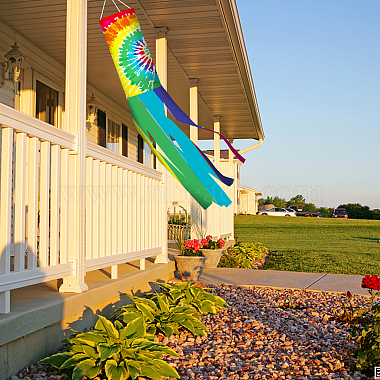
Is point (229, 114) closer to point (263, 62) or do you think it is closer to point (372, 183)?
point (263, 62)

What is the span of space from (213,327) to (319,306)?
57.1 inches

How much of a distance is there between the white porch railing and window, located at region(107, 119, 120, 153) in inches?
190

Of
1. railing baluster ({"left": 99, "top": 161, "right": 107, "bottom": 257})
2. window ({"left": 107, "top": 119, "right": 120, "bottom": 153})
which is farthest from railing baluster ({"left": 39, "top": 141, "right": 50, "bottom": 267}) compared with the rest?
window ({"left": 107, "top": 119, "right": 120, "bottom": 153})

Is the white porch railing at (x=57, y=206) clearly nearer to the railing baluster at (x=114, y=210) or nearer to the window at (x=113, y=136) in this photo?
the railing baluster at (x=114, y=210)

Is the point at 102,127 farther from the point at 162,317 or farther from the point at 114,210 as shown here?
the point at 162,317

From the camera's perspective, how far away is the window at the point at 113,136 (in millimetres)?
9336

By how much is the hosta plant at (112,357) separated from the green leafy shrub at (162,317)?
0.51 metres

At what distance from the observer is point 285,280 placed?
583 cm

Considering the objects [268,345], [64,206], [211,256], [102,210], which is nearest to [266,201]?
[211,256]

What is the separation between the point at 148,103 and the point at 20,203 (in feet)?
5.62

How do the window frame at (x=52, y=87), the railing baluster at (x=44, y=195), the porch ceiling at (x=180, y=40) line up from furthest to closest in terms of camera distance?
the window frame at (x=52, y=87), the porch ceiling at (x=180, y=40), the railing baluster at (x=44, y=195)

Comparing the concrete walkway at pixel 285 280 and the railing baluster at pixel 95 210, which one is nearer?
the railing baluster at pixel 95 210

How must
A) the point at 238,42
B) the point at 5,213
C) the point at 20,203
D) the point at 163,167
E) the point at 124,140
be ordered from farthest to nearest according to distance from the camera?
the point at 124,140, the point at 238,42, the point at 163,167, the point at 20,203, the point at 5,213

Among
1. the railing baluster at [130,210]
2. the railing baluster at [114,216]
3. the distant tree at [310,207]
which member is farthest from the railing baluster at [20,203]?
the distant tree at [310,207]
